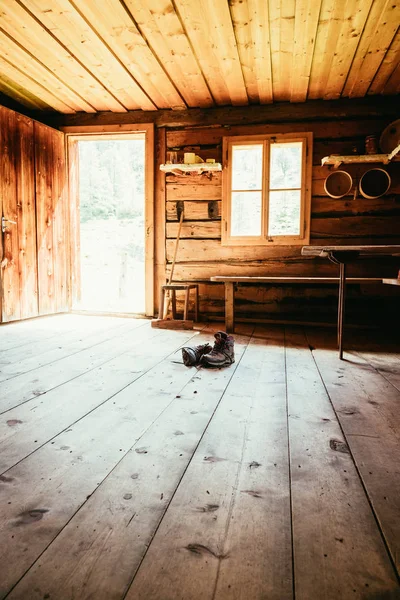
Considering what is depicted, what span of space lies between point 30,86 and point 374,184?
439cm

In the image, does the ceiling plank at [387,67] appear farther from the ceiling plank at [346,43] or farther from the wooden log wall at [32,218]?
the wooden log wall at [32,218]

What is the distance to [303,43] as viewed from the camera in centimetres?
356

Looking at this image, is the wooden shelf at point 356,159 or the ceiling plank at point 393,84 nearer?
the ceiling plank at point 393,84

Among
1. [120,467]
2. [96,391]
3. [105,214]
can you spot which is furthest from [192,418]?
[105,214]

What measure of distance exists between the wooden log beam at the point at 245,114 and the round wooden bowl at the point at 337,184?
719 millimetres

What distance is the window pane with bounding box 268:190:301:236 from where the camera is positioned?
4.93 m

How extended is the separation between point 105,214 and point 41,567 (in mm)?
10055

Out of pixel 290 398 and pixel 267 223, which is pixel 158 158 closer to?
pixel 267 223

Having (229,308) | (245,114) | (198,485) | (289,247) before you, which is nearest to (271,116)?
(245,114)

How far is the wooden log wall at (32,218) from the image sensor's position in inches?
179

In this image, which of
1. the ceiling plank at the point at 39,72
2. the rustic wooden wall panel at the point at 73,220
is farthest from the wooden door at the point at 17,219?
the rustic wooden wall panel at the point at 73,220

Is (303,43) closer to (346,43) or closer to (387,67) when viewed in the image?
(346,43)

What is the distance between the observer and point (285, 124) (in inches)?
192

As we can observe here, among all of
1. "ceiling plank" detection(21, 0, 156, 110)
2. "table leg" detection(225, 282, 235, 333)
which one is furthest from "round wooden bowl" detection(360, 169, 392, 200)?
"ceiling plank" detection(21, 0, 156, 110)
